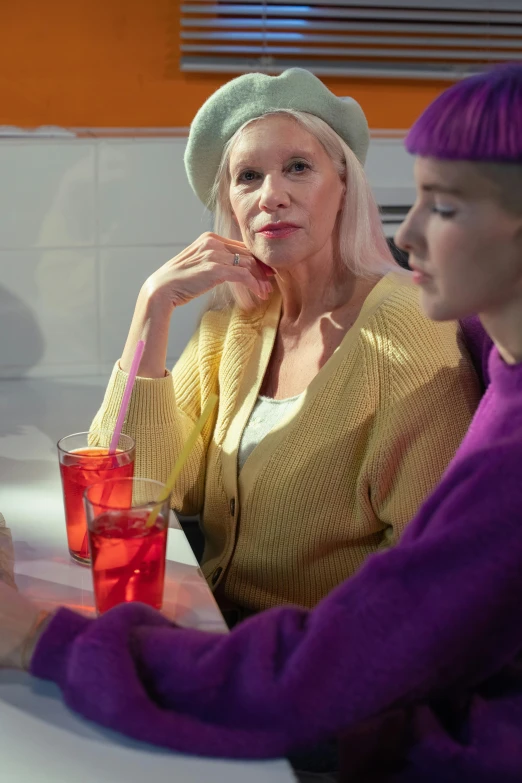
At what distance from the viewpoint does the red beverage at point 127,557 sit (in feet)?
3.04

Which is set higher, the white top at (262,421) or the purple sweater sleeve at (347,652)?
the purple sweater sleeve at (347,652)

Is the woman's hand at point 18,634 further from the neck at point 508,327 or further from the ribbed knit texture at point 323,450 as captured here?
the ribbed knit texture at point 323,450

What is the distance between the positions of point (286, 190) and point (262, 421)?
13.9 inches

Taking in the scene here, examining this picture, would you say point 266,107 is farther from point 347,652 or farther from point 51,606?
point 347,652

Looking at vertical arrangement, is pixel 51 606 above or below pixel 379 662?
below

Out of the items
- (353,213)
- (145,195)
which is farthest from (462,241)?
(145,195)

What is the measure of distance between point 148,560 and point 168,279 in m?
0.68

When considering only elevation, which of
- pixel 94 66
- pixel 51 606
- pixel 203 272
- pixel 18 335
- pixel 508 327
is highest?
pixel 508 327

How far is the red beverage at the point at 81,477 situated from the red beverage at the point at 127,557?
155mm

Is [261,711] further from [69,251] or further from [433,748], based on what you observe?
[69,251]

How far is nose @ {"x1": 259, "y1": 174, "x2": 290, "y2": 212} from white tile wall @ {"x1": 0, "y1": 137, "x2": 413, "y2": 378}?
0.77 meters

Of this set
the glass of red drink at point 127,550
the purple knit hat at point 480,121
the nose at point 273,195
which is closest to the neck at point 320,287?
the nose at point 273,195

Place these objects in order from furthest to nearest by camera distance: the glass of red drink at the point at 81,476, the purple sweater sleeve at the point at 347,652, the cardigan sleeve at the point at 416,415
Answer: the cardigan sleeve at the point at 416,415
the glass of red drink at the point at 81,476
the purple sweater sleeve at the point at 347,652

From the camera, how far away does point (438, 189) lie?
0.78 meters
